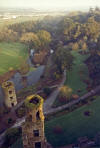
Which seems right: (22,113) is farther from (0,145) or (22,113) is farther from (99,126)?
(99,126)

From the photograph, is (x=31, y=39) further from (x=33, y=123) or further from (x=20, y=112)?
(x=33, y=123)

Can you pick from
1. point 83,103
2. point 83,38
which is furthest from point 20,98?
point 83,38

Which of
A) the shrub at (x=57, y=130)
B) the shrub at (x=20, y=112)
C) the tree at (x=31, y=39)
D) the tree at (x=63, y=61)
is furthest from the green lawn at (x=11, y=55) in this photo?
the shrub at (x=57, y=130)

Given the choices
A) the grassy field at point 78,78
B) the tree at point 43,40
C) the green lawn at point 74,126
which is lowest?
the green lawn at point 74,126

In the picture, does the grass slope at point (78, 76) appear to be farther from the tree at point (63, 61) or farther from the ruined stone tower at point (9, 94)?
the ruined stone tower at point (9, 94)

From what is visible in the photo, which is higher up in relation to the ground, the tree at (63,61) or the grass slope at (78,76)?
the tree at (63,61)

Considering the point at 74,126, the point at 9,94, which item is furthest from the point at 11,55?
the point at 74,126
